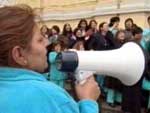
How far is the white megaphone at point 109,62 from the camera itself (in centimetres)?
223

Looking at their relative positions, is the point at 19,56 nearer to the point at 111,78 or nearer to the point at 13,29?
the point at 13,29

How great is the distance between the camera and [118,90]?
364 inches

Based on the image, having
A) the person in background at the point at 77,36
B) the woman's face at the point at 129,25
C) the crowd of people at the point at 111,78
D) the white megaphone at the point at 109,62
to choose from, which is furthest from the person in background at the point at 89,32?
the white megaphone at the point at 109,62

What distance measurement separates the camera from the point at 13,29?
6.50 ft

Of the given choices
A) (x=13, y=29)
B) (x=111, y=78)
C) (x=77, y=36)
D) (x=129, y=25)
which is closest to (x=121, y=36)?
(x=111, y=78)

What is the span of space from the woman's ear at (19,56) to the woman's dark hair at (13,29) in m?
0.01

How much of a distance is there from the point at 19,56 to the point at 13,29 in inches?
4.5

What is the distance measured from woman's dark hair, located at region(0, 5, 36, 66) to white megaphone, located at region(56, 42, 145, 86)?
25cm

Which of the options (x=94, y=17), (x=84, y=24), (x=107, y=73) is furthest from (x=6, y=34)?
(x=94, y=17)

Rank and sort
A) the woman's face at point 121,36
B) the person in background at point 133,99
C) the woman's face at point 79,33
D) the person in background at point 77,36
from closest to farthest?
the person in background at point 133,99 → the woman's face at point 121,36 → the person in background at point 77,36 → the woman's face at point 79,33

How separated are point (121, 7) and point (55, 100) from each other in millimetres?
13094

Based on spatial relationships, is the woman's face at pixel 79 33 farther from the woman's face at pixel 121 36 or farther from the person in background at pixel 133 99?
the person in background at pixel 133 99

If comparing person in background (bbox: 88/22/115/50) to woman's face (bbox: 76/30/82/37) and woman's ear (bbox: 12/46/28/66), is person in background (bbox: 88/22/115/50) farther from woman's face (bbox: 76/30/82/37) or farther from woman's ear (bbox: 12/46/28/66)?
woman's ear (bbox: 12/46/28/66)

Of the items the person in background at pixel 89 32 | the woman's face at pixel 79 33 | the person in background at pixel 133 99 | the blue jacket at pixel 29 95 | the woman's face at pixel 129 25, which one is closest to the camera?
the blue jacket at pixel 29 95
